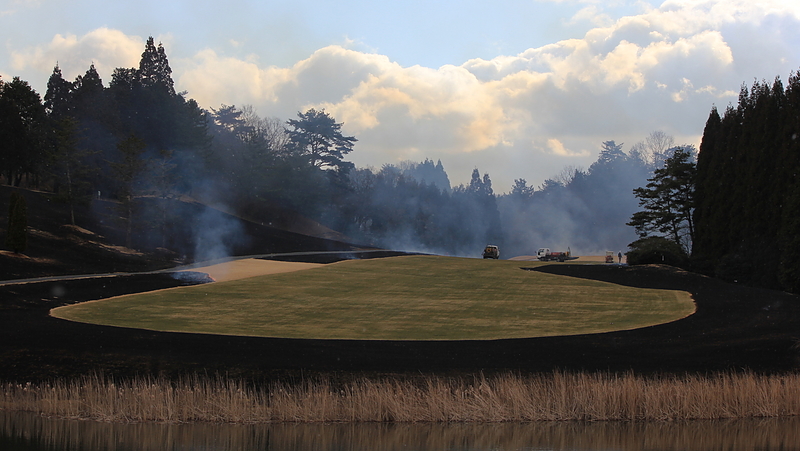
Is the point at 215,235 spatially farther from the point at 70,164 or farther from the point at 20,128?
the point at 20,128

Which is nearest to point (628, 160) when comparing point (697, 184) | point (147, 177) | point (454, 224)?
point (454, 224)

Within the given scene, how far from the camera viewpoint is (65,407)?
704 inches

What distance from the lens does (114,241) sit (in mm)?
58344

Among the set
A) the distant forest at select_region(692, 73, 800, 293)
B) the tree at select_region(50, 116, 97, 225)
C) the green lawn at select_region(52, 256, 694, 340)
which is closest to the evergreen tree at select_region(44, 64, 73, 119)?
the tree at select_region(50, 116, 97, 225)

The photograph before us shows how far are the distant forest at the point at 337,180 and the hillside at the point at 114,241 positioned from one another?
1.28 meters

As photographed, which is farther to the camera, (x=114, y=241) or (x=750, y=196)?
(x=114, y=241)

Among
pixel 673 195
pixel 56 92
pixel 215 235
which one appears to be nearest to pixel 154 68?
pixel 56 92

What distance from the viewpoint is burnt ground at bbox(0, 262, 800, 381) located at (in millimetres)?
20484

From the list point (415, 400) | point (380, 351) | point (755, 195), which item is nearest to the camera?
point (415, 400)

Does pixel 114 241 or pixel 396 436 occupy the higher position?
pixel 114 241

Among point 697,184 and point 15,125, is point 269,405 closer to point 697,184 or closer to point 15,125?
point 697,184

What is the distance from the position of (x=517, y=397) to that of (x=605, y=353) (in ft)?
19.9

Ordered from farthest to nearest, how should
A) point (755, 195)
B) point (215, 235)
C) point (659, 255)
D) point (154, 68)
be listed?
point (154, 68)
point (215, 235)
point (659, 255)
point (755, 195)

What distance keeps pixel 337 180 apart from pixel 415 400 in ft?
296
